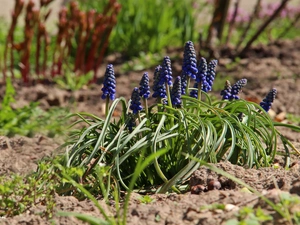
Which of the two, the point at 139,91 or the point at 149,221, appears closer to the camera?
the point at 149,221

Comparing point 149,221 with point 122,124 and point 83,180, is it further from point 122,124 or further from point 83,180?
point 122,124

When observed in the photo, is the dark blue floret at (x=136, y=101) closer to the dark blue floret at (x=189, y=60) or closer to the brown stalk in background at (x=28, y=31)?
the dark blue floret at (x=189, y=60)

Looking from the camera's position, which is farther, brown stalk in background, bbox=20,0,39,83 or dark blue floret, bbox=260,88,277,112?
brown stalk in background, bbox=20,0,39,83

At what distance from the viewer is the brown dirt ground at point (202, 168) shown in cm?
257

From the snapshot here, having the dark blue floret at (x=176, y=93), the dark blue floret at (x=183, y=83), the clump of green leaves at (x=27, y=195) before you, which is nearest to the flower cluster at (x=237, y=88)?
the dark blue floret at (x=183, y=83)

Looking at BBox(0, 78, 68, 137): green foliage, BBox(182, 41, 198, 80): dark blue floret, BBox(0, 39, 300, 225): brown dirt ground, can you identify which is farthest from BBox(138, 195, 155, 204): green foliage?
BBox(0, 78, 68, 137): green foliage

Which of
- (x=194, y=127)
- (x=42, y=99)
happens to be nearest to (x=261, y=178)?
(x=194, y=127)

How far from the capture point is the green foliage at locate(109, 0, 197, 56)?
25.3ft

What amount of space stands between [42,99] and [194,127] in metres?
3.00

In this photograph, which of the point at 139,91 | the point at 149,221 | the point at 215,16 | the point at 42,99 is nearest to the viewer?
the point at 149,221

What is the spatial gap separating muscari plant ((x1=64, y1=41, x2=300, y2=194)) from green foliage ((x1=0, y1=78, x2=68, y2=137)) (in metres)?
1.39

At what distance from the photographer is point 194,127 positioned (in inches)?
128

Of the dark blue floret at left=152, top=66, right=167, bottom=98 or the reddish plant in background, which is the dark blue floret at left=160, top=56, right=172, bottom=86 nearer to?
the dark blue floret at left=152, top=66, right=167, bottom=98

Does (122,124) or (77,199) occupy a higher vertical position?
(122,124)
